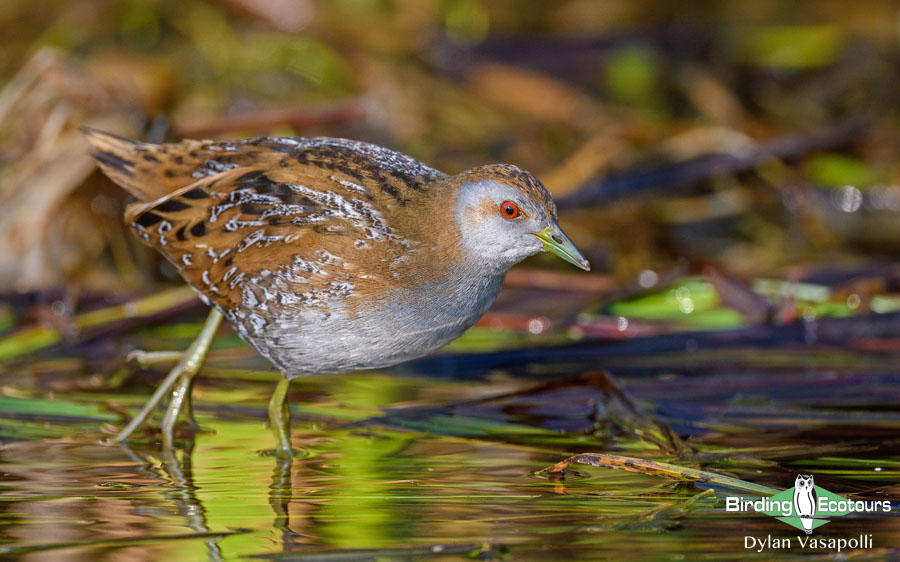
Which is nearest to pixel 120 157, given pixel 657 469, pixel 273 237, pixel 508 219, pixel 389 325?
pixel 273 237

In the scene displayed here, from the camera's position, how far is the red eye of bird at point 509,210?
4383mm

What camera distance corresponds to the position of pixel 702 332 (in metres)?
6.05

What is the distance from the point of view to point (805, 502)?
3783 millimetres

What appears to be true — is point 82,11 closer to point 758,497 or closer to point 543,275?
point 543,275

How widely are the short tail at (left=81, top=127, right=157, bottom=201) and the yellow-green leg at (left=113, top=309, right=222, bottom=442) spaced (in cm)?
57

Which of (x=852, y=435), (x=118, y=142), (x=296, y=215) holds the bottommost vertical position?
(x=852, y=435)

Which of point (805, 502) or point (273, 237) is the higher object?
point (273, 237)

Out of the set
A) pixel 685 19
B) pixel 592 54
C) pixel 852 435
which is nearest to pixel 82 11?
pixel 592 54

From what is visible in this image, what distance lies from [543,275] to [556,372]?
4.09 ft

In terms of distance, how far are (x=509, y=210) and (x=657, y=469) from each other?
1010mm

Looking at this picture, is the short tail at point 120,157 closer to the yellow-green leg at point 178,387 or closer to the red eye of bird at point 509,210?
the yellow-green leg at point 178,387

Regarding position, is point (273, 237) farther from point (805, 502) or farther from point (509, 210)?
point (805, 502)

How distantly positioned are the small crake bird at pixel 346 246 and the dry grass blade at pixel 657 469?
69 centimetres

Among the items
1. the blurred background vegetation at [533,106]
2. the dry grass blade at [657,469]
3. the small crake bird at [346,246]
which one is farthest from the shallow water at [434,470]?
the blurred background vegetation at [533,106]
